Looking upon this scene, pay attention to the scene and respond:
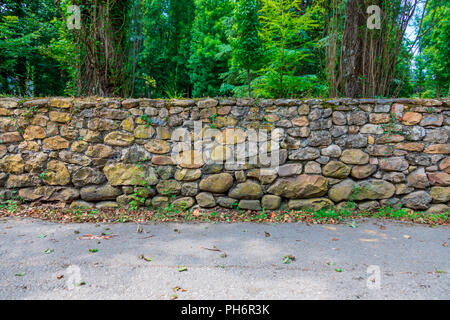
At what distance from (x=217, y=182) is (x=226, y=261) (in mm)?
1503

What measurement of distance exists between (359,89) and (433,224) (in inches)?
92.4

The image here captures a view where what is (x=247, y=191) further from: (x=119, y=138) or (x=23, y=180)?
(x=23, y=180)

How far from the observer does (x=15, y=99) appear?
12.8 ft

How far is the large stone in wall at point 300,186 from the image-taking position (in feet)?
12.6

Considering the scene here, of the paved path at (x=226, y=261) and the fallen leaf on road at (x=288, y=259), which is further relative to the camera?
the fallen leaf on road at (x=288, y=259)

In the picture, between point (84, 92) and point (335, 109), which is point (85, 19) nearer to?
point (84, 92)

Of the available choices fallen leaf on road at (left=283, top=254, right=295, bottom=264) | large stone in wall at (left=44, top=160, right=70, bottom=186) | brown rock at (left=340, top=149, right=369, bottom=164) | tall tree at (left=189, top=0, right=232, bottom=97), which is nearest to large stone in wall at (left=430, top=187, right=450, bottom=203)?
brown rock at (left=340, top=149, right=369, bottom=164)

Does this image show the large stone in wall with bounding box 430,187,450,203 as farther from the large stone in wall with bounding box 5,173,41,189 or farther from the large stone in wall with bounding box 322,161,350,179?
the large stone in wall with bounding box 5,173,41,189

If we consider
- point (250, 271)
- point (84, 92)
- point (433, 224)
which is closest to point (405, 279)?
point (250, 271)

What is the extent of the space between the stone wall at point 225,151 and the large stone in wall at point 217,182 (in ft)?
0.05

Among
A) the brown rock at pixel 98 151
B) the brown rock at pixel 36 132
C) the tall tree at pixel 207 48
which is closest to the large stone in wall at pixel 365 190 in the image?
the brown rock at pixel 98 151

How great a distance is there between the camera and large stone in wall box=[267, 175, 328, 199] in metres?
3.84

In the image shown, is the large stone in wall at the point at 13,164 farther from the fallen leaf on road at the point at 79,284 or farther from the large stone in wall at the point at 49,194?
the fallen leaf on road at the point at 79,284

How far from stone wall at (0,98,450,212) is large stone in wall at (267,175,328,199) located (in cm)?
1
